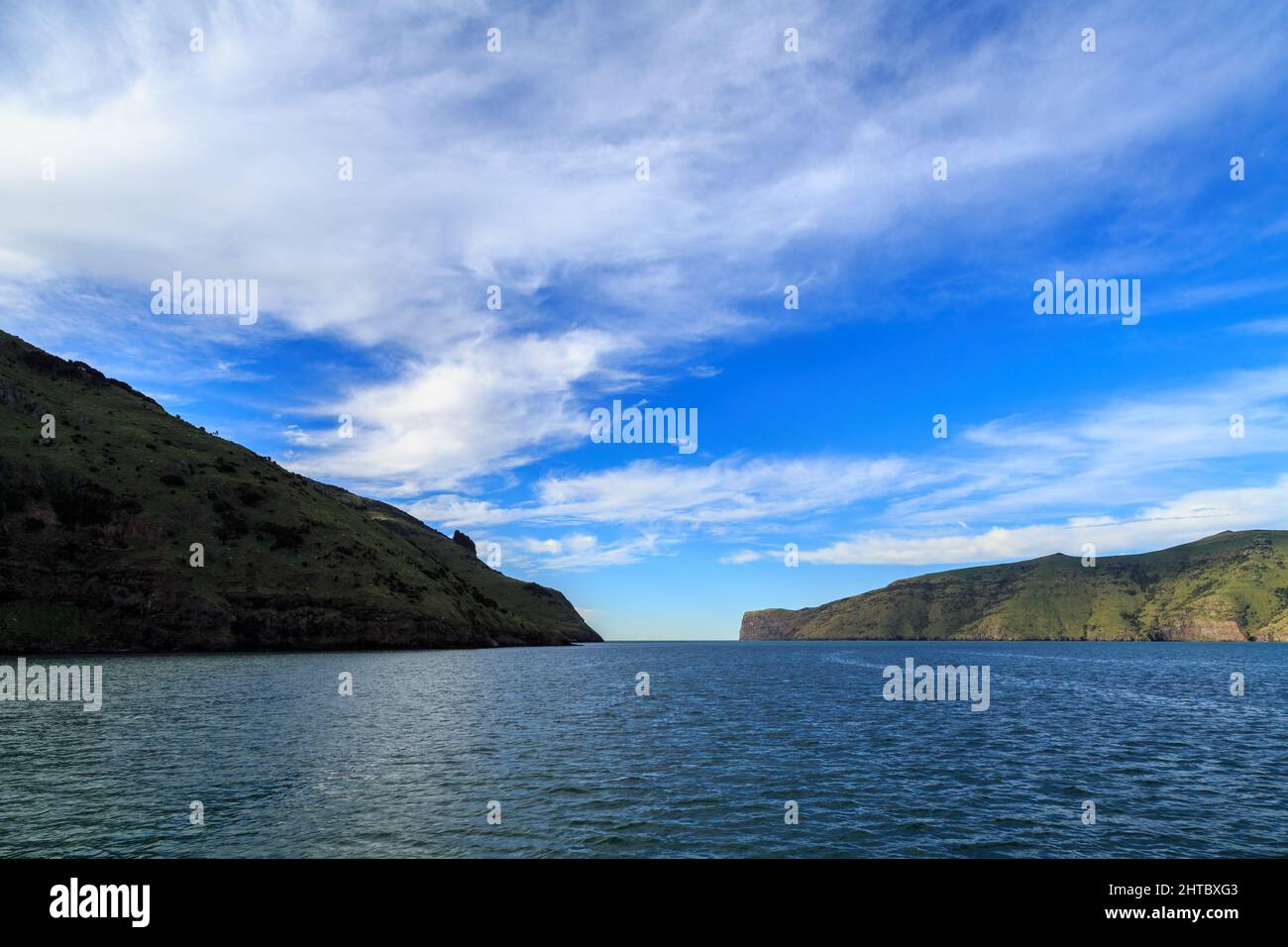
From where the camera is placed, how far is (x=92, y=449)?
17650 cm

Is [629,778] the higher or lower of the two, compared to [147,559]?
lower

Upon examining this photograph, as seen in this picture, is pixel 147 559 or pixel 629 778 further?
pixel 147 559

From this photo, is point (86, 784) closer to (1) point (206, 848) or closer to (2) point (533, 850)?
(1) point (206, 848)

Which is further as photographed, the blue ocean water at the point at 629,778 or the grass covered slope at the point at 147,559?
the grass covered slope at the point at 147,559

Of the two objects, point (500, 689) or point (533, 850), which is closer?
point (533, 850)

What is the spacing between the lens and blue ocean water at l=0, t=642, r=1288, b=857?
26859 millimetres

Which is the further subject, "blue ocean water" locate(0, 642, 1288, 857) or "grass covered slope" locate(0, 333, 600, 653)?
"grass covered slope" locate(0, 333, 600, 653)

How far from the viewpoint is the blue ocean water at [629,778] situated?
26.9 meters

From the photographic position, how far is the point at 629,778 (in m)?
37.4

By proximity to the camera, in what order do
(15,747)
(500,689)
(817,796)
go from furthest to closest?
1. (500,689)
2. (15,747)
3. (817,796)

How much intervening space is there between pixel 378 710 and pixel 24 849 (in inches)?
1596
